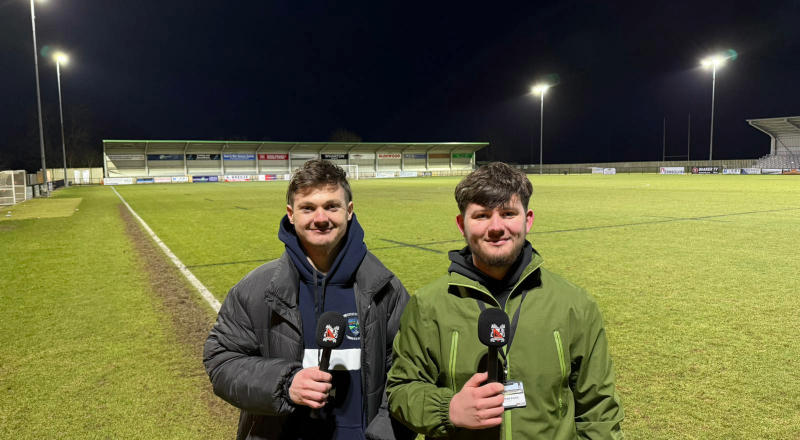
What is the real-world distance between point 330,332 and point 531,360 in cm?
76

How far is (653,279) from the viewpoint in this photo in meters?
7.66

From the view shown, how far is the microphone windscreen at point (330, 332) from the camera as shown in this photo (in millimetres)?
1679

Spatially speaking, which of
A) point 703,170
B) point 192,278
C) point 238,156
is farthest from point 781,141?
point 192,278

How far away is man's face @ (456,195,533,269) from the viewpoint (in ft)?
6.58

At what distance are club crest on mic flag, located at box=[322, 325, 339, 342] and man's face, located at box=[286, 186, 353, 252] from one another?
2.15 ft

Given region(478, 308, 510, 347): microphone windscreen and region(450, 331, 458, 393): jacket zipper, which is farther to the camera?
region(450, 331, 458, 393): jacket zipper

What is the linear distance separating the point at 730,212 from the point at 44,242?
63.9 ft

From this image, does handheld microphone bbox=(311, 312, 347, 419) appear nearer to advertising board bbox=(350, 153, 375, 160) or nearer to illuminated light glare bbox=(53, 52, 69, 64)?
illuminated light glare bbox=(53, 52, 69, 64)

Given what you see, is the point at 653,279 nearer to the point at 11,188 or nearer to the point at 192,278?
the point at 192,278

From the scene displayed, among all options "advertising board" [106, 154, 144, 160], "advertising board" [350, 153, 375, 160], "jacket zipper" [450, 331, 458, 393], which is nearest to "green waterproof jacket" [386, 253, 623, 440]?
"jacket zipper" [450, 331, 458, 393]

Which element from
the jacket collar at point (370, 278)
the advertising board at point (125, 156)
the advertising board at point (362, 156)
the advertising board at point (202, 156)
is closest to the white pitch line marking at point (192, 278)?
the jacket collar at point (370, 278)

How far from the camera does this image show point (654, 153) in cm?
12875

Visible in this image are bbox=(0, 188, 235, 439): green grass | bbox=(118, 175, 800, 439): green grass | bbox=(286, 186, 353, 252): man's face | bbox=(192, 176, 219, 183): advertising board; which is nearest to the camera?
bbox=(286, 186, 353, 252): man's face

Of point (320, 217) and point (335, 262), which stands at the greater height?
point (320, 217)
